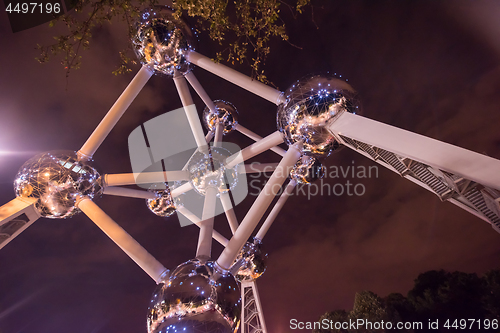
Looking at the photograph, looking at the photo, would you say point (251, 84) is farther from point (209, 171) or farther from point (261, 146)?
point (209, 171)

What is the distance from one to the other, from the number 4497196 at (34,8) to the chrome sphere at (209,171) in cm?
327

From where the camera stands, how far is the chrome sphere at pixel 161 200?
6.27 m

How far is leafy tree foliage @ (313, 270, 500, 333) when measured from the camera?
12648 millimetres

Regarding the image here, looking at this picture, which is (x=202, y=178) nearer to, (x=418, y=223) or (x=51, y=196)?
(x=51, y=196)

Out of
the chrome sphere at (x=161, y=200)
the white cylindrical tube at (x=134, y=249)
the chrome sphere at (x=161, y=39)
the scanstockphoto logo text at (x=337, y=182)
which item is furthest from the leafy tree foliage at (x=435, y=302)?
the chrome sphere at (x=161, y=39)

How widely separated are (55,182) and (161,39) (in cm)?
296

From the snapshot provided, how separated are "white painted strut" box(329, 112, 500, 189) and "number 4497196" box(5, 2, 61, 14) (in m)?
4.95

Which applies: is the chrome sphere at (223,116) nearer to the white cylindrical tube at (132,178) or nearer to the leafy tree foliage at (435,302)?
the white cylindrical tube at (132,178)

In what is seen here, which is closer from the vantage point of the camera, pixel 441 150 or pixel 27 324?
pixel 441 150

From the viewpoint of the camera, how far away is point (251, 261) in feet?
21.0

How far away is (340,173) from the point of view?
11820 millimetres

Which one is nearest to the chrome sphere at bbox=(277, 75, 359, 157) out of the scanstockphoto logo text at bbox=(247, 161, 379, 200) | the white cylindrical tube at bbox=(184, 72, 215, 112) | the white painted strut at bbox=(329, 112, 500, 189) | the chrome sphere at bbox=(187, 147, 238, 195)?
the white painted strut at bbox=(329, 112, 500, 189)

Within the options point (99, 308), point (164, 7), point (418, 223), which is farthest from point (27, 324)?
point (418, 223)

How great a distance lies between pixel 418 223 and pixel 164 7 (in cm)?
1401
